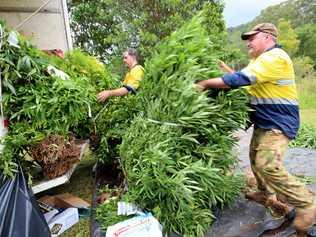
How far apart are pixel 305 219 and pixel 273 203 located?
0.42 metres

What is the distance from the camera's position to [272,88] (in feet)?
9.24

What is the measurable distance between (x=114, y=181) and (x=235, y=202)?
139 cm

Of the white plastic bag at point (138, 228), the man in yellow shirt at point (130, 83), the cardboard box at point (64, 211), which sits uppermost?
the man in yellow shirt at point (130, 83)

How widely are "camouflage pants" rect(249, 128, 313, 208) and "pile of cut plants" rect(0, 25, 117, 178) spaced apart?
148 centimetres

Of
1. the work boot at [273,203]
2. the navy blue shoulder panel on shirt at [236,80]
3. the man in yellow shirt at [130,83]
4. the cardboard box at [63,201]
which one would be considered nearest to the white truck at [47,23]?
the man in yellow shirt at [130,83]

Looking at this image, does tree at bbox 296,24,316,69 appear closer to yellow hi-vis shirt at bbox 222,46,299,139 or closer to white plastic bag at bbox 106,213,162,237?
yellow hi-vis shirt at bbox 222,46,299,139

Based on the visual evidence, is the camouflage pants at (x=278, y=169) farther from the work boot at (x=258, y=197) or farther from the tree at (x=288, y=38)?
the tree at (x=288, y=38)

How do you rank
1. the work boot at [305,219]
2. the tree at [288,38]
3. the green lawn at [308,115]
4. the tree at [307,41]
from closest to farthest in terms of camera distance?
the work boot at [305,219] → the green lawn at [308,115] → the tree at [288,38] → the tree at [307,41]

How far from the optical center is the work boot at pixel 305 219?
109 inches

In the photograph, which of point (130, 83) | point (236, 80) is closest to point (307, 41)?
point (130, 83)

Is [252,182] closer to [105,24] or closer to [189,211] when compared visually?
[189,211]

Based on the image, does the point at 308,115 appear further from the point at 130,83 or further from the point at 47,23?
the point at 47,23

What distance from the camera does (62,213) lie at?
336 cm

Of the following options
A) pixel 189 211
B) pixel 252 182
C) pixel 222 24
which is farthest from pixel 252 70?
pixel 222 24
